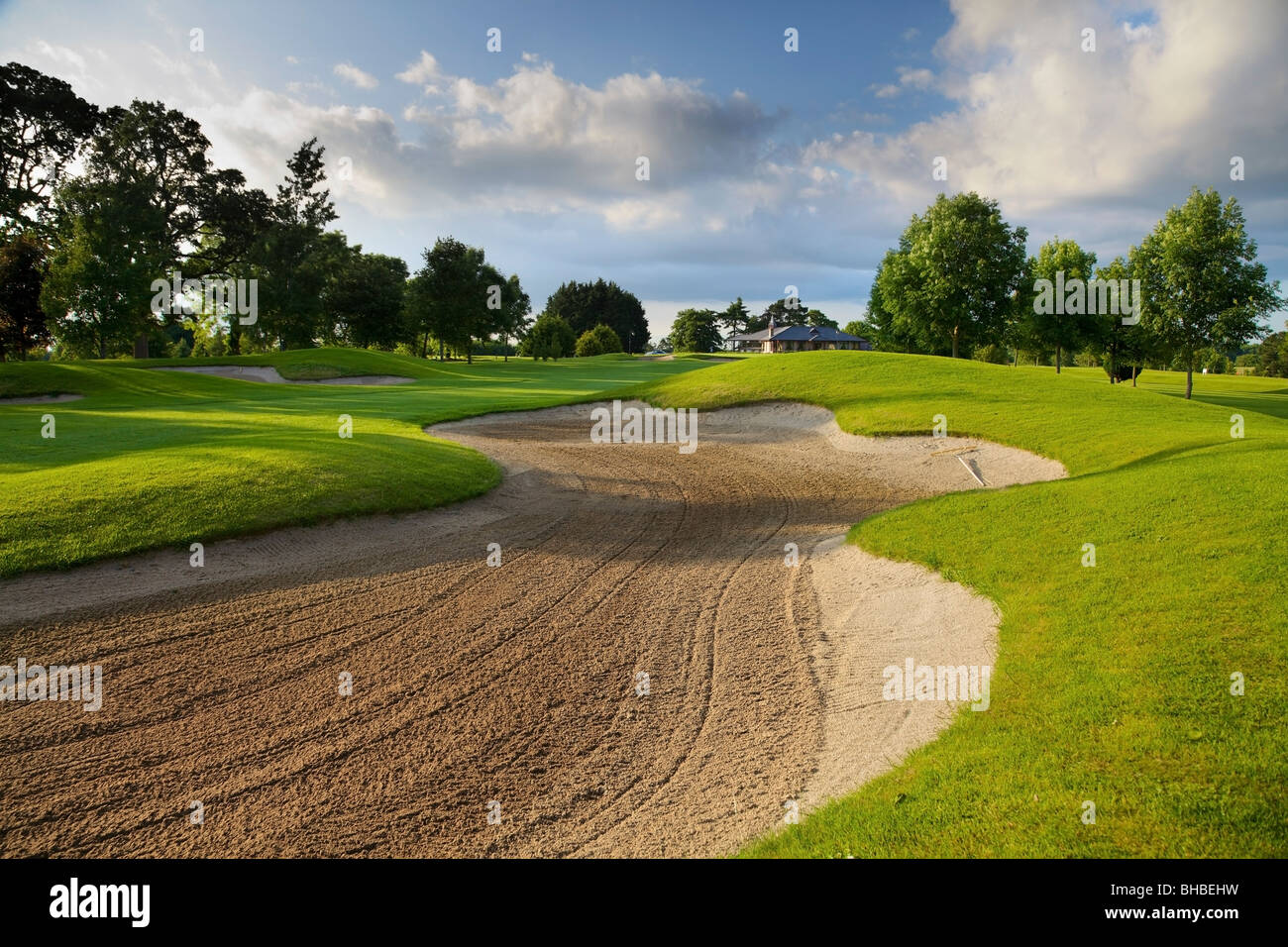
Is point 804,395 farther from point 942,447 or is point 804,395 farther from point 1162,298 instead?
point 1162,298

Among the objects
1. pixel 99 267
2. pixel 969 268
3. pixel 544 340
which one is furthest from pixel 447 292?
pixel 969 268

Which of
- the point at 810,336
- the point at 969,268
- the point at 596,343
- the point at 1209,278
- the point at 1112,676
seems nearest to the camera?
the point at 1112,676

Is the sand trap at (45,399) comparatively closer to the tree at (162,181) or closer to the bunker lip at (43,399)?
the bunker lip at (43,399)

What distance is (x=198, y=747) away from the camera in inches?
250

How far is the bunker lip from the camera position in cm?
3222

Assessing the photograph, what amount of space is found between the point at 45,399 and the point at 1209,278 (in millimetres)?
66650

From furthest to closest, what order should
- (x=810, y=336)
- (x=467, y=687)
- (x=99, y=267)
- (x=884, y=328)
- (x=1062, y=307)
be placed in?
(x=810, y=336), (x=884, y=328), (x=1062, y=307), (x=99, y=267), (x=467, y=687)

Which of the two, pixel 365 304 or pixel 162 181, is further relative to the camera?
pixel 365 304

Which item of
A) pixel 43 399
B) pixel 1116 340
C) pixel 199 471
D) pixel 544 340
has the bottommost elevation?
pixel 199 471

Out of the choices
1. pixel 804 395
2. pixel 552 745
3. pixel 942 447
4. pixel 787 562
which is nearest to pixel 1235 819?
pixel 552 745

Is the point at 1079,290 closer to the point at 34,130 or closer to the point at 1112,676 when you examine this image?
the point at 1112,676

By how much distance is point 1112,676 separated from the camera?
21.8ft

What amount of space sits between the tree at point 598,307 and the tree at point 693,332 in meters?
11.1

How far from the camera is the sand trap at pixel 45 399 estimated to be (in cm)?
3222
